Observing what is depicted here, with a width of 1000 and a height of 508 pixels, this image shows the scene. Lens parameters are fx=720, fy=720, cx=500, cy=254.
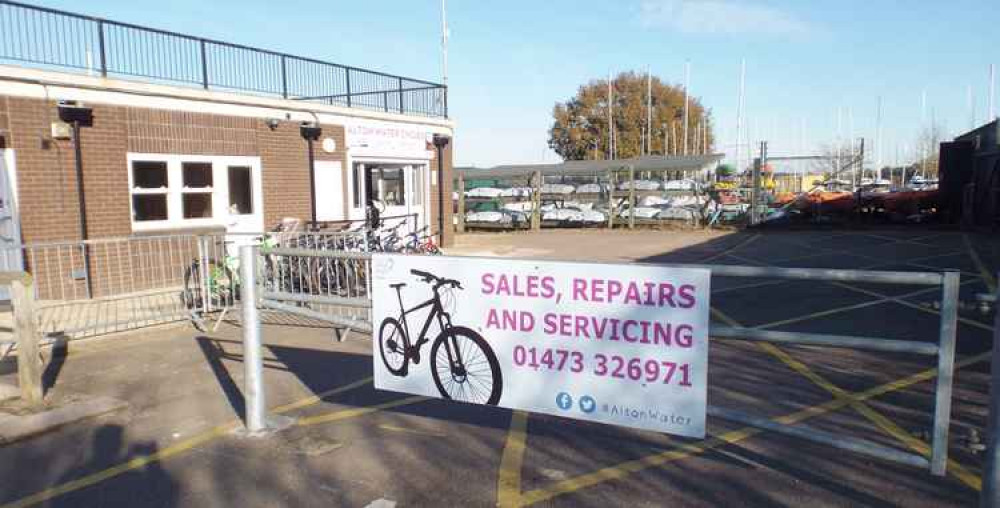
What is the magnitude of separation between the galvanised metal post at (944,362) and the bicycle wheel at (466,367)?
7.35ft

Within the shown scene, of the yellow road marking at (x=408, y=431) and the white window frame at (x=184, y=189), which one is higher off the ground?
the white window frame at (x=184, y=189)

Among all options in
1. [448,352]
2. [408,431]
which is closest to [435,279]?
[448,352]

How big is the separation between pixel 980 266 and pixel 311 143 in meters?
13.5

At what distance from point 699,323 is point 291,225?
10286 mm

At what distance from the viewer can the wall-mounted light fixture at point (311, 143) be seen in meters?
14.4

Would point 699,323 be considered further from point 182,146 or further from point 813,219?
point 813,219

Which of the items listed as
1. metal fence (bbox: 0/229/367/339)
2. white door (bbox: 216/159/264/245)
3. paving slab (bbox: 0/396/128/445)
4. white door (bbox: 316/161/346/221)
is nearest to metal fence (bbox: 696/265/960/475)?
paving slab (bbox: 0/396/128/445)

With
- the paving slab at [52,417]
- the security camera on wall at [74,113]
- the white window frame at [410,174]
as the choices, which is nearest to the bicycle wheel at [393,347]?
the paving slab at [52,417]

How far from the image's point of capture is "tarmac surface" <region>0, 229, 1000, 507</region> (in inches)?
163

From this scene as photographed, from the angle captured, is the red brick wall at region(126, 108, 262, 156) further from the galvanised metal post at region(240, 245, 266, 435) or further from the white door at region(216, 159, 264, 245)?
the galvanised metal post at region(240, 245, 266, 435)

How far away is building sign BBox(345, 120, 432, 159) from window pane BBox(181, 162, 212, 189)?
3584 mm

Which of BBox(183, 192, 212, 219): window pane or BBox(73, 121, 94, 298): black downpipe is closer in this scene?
BBox(73, 121, 94, 298): black downpipe

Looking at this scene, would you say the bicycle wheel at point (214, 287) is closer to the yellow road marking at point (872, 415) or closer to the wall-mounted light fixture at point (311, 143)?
the wall-mounted light fixture at point (311, 143)

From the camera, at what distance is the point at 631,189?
84.0 ft
